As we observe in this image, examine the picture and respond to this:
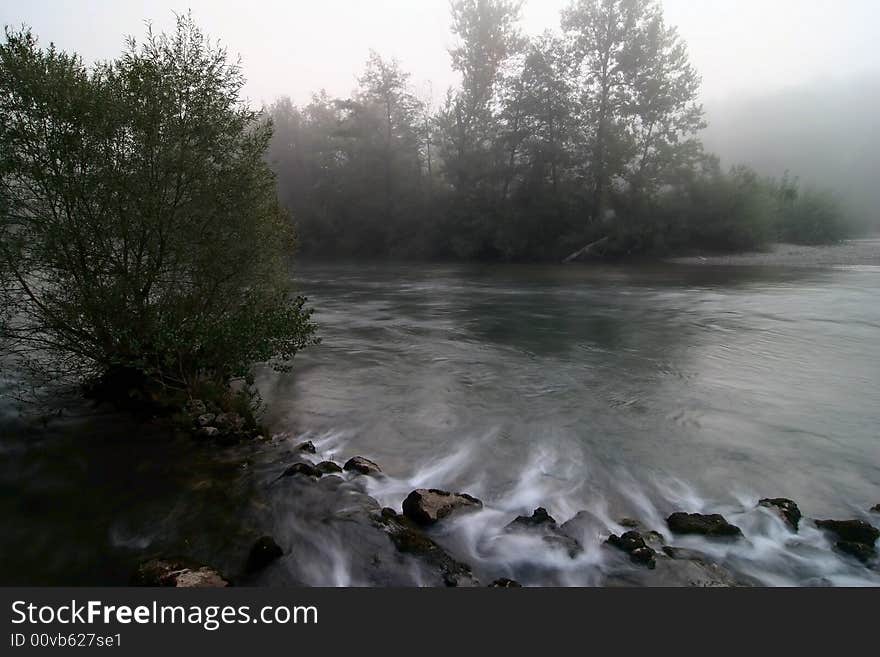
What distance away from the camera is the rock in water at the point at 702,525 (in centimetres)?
664

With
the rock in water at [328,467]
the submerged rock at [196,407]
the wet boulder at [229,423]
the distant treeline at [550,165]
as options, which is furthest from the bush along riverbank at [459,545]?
the distant treeline at [550,165]

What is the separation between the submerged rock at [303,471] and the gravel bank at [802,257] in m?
45.9

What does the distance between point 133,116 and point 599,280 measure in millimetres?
32287

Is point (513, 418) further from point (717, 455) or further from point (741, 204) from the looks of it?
point (741, 204)

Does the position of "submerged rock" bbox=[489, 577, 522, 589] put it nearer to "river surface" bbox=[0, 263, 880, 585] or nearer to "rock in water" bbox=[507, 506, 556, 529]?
"river surface" bbox=[0, 263, 880, 585]

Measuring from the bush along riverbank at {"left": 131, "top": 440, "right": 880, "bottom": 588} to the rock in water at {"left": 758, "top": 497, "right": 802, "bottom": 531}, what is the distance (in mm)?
13

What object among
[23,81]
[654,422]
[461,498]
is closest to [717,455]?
[654,422]

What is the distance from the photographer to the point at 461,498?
7.54 m

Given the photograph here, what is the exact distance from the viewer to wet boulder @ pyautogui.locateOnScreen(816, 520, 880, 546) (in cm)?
642

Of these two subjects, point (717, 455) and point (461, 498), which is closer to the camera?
point (461, 498)

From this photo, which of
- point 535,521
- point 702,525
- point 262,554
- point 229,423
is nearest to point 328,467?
point 262,554

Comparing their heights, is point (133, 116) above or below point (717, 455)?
above

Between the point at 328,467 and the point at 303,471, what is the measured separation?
15.8 inches

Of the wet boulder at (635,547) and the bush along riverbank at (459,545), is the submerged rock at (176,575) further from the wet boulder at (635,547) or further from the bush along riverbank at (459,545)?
the wet boulder at (635,547)
